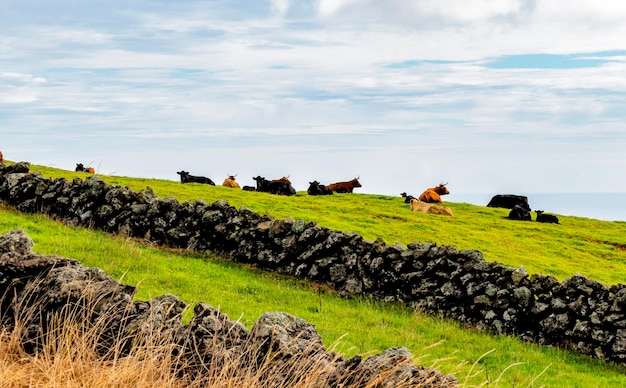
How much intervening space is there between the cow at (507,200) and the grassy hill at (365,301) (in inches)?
750

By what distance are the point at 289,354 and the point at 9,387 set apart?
119 inches

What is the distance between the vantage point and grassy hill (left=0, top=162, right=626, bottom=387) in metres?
15.3

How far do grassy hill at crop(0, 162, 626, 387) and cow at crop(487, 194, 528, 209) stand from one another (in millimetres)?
19043

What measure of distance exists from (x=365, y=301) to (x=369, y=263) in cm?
134

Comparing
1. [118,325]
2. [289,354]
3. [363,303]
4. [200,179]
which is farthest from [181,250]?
[200,179]

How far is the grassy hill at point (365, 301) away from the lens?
1530 centimetres

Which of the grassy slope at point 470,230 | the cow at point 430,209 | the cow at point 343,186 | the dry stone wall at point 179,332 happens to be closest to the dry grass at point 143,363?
the dry stone wall at point 179,332

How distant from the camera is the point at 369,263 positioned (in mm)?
20953

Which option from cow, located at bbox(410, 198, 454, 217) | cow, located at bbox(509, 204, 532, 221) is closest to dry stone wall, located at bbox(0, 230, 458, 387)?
cow, located at bbox(410, 198, 454, 217)

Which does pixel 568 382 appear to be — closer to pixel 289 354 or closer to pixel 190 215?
pixel 289 354

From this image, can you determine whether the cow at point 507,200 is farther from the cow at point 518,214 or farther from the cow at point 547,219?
the cow at point 518,214

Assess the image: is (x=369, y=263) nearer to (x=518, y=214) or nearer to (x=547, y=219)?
(x=518, y=214)

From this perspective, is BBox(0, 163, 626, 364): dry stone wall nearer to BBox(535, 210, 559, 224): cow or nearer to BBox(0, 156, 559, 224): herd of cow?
BBox(0, 156, 559, 224): herd of cow

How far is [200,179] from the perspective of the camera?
54.9m
